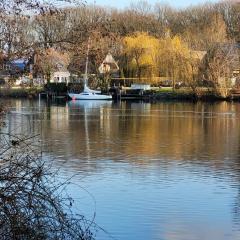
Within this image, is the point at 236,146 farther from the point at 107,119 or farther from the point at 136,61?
the point at 136,61

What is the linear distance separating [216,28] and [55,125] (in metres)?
40.1

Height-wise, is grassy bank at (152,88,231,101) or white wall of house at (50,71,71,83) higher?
white wall of house at (50,71,71,83)

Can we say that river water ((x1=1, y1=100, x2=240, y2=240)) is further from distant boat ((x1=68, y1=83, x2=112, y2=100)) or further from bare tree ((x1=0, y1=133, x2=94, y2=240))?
distant boat ((x1=68, y1=83, x2=112, y2=100))

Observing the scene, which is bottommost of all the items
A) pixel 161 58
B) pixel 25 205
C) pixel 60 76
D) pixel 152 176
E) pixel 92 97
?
pixel 152 176

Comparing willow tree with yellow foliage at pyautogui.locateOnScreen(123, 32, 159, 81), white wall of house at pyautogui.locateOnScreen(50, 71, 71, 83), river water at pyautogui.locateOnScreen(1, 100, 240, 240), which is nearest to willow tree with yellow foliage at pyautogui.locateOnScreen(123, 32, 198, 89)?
willow tree with yellow foliage at pyautogui.locateOnScreen(123, 32, 159, 81)

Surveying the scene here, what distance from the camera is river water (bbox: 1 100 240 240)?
11.1 meters

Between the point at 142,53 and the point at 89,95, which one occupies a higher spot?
the point at 142,53

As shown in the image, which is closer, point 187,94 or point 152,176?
point 152,176

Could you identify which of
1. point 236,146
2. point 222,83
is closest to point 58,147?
point 236,146

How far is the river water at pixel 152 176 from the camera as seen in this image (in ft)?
36.3

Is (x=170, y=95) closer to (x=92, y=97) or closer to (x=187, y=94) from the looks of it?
(x=187, y=94)

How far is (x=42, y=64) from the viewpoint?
6320 millimetres

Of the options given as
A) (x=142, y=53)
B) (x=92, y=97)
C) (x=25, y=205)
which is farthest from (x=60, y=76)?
(x=25, y=205)

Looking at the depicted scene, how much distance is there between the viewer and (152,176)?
16016mm
